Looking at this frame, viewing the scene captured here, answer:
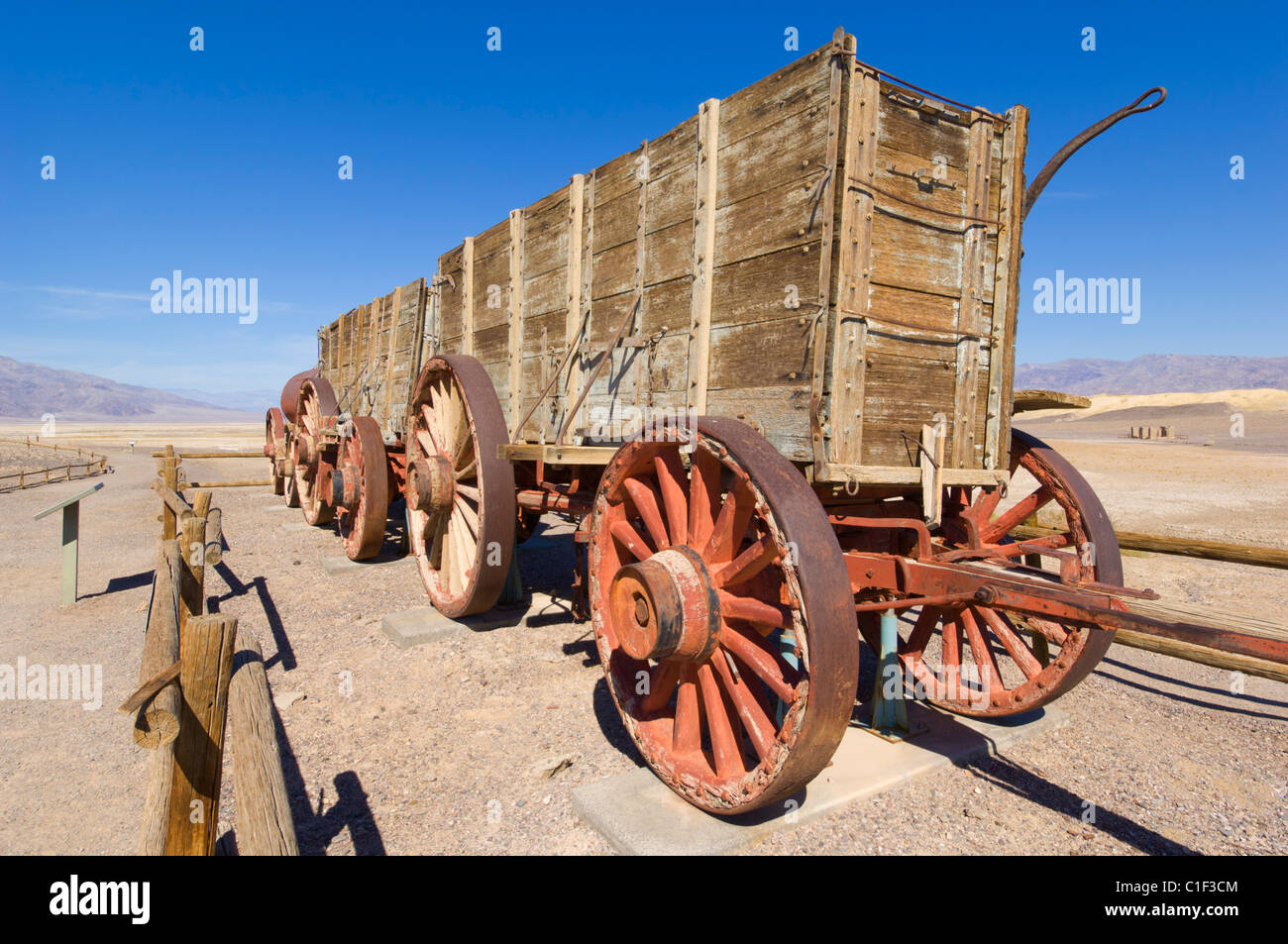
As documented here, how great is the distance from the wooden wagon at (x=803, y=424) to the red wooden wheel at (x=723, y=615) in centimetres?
1

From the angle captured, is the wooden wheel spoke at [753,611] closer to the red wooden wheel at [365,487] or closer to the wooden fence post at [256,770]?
the wooden fence post at [256,770]

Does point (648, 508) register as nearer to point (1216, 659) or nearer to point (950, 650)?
point (950, 650)

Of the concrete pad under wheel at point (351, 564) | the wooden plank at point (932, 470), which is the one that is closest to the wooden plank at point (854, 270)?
the wooden plank at point (932, 470)

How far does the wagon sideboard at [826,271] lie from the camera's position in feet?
8.95

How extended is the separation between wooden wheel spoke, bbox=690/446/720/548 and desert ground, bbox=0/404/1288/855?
49.2 inches

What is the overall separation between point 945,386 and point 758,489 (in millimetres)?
1366

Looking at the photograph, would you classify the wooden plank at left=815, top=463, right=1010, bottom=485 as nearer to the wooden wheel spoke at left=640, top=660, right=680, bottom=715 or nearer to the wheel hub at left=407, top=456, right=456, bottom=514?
the wooden wheel spoke at left=640, top=660, right=680, bottom=715

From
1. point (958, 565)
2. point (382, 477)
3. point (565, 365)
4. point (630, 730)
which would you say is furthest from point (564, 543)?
point (958, 565)

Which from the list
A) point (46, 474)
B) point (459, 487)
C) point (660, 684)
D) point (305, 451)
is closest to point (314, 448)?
point (305, 451)

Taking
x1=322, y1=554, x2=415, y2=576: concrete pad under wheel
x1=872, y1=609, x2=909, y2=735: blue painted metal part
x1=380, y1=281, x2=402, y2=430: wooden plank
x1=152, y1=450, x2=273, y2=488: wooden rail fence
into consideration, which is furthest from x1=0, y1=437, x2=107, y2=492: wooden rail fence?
x1=872, y1=609, x2=909, y2=735: blue painted metal part

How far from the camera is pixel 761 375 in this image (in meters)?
2.96

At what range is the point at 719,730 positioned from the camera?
2.69m

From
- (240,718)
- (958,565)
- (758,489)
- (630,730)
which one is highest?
(758,489)
